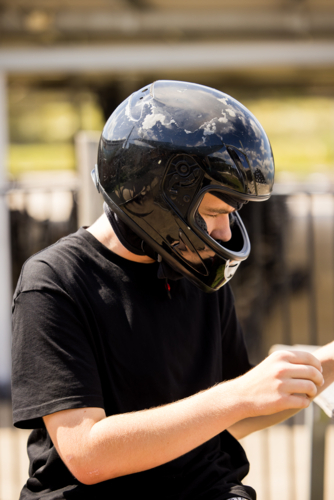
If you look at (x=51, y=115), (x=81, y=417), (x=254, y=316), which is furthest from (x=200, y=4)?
(x=81, y=417)

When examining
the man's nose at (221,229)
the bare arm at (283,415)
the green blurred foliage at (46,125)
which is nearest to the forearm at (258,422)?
the bare arm at (283,415)

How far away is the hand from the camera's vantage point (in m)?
1.20

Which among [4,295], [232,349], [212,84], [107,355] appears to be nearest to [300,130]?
[212,84]

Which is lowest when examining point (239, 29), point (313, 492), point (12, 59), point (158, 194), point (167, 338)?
point (313, 492)

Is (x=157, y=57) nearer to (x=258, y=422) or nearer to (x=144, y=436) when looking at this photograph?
(x=258, y=422)

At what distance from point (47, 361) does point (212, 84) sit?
7.00m

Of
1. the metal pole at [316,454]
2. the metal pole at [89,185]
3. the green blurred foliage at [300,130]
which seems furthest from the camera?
the green blurred foliage at [300,130]

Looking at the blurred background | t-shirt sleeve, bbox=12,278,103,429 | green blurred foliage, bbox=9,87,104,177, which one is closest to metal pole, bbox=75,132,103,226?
the blurred background

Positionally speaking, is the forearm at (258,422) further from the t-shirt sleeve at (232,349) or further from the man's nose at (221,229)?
the man's nose at (221,229)

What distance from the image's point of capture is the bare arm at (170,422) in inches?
47.8

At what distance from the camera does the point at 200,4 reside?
609 centimetres

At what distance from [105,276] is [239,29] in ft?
18.9

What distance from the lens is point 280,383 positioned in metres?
1.20

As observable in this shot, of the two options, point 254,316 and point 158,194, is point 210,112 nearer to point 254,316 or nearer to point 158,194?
point 158,194
